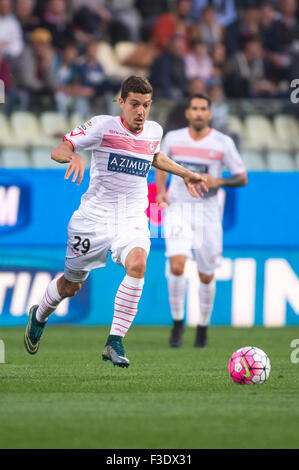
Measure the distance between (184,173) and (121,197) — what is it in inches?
21.0

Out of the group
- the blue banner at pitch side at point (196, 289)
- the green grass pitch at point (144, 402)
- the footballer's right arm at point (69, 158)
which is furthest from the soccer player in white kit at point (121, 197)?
the blue banner at pitch side at point (196, 289)

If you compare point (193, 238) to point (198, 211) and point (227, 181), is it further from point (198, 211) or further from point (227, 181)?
point (227, 181)

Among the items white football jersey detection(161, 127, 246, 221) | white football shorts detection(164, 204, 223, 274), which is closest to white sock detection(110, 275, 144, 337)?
white football shorts detection(164, 204, 223, 274)

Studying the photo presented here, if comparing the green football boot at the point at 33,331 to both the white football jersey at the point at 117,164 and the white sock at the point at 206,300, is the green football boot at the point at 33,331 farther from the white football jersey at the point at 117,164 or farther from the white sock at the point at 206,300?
the white sock at the point at 206,300

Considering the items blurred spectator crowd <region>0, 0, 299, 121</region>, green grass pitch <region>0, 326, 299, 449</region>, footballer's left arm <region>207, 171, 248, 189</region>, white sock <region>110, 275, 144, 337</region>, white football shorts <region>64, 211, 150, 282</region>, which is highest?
blurred spectator crowd <region>0, 0, 299, 121</region>

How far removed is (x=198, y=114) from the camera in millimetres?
10062

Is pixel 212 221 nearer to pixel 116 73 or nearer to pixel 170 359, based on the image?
pixel 170 359

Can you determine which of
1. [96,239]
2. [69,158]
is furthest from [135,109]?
[96,239]

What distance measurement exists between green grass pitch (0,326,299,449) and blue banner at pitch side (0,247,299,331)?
8.12 ft

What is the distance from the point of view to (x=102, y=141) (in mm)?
7414

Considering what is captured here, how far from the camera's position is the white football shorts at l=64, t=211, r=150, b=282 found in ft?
24.3

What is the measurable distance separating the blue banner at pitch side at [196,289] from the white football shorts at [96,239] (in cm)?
442

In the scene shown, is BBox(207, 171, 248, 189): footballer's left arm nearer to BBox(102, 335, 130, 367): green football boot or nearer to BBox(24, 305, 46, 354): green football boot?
BBox(24, 305, 46, 354): green football boot
